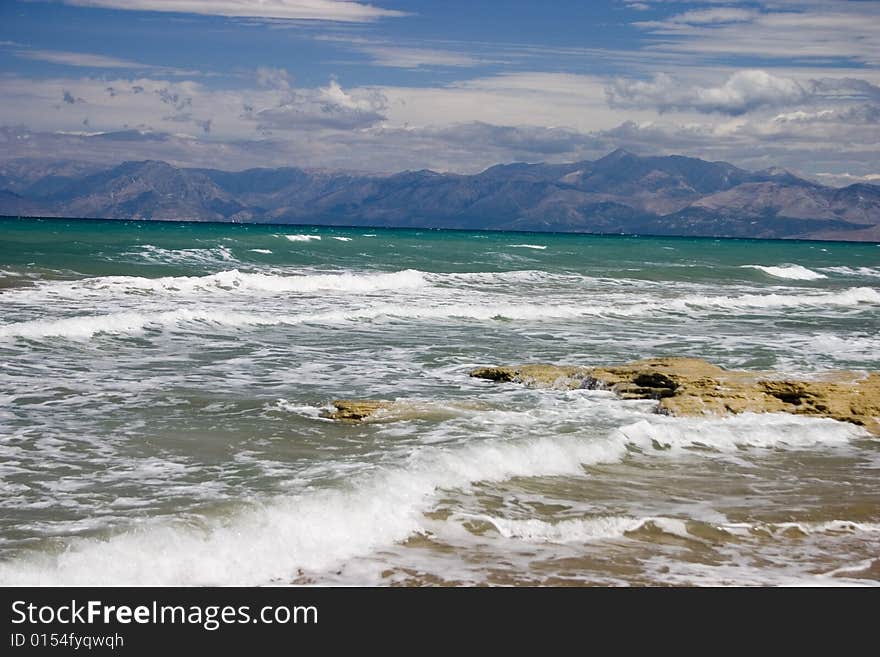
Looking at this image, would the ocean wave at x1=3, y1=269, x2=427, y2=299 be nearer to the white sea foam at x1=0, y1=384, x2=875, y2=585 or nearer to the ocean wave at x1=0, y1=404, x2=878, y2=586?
the white sea foam at x1=0, y1=384, x2=875, y2=585

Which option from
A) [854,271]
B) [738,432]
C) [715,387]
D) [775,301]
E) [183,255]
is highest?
[715,387]

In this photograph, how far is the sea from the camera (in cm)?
765

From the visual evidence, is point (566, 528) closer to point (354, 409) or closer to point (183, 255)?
point (354, 409)

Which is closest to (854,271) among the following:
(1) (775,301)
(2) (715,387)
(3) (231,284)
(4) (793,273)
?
(4) (793,273)

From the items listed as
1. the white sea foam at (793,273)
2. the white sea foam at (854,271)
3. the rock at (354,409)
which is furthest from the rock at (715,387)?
the white sea foam at (854,271)

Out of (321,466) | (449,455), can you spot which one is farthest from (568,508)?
(321,466)

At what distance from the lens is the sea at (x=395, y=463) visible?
765 cm

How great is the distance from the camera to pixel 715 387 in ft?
47.5

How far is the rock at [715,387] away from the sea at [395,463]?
312mm

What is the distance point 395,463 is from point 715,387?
6337 millimetres

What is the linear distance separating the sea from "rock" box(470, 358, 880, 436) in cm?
31

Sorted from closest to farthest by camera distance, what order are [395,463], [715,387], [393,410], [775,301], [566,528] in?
1. [566,528]
2. [395,463]
3. [393,410]
4. [715,387]
5. [775,301]

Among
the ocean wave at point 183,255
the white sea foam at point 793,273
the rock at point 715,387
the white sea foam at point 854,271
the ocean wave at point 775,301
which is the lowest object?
the white sea foam at point 854,271

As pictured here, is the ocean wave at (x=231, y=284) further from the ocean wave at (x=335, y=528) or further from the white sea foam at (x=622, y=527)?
the white sea foam at (x=622, y=527)
